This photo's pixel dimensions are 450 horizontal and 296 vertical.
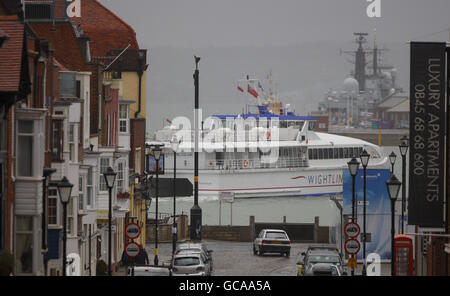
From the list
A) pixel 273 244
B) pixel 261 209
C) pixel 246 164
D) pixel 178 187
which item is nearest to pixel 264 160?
pixel 246 164

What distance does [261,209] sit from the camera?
86.8 meters

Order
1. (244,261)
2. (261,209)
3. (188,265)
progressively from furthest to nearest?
(261,209), (244,261), (188,265)

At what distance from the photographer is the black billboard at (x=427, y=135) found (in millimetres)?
20469

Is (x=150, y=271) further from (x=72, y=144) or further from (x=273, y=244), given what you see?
(x=273, y=244)

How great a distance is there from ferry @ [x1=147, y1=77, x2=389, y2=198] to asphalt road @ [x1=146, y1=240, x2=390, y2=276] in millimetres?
47525

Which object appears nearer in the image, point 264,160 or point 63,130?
point 63,130

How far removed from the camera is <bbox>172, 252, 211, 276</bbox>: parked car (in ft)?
82.6

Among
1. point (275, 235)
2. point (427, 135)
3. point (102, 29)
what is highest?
point (102, 29)

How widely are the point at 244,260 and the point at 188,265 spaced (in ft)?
30.3

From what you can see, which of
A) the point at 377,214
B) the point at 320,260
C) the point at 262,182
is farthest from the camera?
the point at 262,182

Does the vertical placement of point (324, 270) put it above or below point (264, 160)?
below

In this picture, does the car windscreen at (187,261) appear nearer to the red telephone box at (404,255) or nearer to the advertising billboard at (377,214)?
the red telephone box at (404,255)
